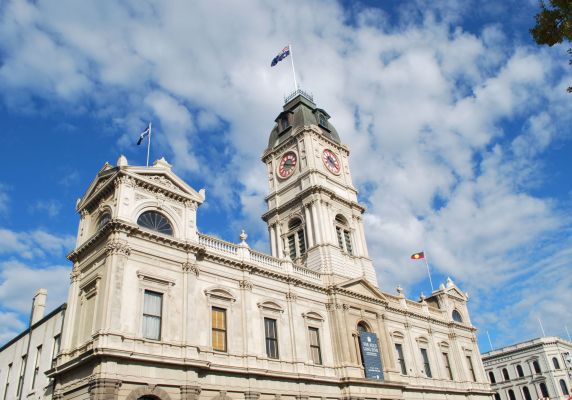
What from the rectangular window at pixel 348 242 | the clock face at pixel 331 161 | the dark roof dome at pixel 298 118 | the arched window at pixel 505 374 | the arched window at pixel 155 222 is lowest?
the arched window at pixel 505 374

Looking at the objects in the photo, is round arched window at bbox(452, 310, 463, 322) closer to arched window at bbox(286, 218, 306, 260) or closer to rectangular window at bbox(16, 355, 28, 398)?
arched window at bbox(286, 218, 306, 260)

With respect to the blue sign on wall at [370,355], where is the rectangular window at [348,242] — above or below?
above

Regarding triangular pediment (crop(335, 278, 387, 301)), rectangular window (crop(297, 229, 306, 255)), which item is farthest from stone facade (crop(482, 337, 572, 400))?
rectangular window (crop(297, 229, 306, 255))

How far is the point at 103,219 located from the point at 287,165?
2092 cm

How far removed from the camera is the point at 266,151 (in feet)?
153

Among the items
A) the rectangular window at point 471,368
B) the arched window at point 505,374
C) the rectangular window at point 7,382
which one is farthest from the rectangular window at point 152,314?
the arched window at point 505,374

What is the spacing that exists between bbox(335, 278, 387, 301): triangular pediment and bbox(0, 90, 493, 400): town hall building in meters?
0.15

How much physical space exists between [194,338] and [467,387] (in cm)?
3100

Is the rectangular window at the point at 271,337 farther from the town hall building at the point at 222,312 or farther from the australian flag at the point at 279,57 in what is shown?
the australian flag at the point at 279,57

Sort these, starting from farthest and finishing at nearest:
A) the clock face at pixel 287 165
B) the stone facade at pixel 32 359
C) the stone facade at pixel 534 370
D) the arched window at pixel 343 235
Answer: the stone facade at pixel 534 370
the clock face at pixel 287 165
the arched window at pixel 343 235
the stone facade at pixel 32 359

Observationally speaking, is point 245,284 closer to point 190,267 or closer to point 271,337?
point 271,337

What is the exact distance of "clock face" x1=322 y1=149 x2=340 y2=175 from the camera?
43.8 meters

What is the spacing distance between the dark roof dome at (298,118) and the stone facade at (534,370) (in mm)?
52362

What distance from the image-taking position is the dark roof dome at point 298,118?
45547 mm
